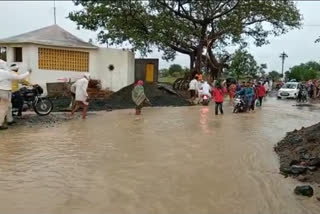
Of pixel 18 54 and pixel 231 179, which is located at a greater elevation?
pixel 18 54

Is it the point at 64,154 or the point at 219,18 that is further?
the point at 219,18

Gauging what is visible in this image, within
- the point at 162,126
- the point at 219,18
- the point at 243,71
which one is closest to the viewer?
the point at 162,126

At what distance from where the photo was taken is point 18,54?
896 inches

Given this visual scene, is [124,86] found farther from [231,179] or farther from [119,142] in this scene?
[231,179]

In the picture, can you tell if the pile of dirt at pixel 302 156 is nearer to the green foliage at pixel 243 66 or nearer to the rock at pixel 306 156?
the rock at pixel 306 156

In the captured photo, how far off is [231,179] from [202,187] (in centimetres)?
79

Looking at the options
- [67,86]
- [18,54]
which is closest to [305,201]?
[67,86]

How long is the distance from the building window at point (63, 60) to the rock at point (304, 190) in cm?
1795

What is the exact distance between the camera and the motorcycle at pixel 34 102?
15094mm

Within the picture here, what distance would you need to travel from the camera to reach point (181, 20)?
3078cm

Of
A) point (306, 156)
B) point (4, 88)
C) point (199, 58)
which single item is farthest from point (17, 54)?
point (306, 156)

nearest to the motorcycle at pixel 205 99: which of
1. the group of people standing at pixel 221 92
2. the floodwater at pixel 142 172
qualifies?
the group of people standing at pixel 221 92

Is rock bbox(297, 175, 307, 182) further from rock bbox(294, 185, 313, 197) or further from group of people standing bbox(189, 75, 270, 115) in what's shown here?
group of people standing bbox(189, 75, 270, 115)

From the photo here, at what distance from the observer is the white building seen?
22.4 meters
